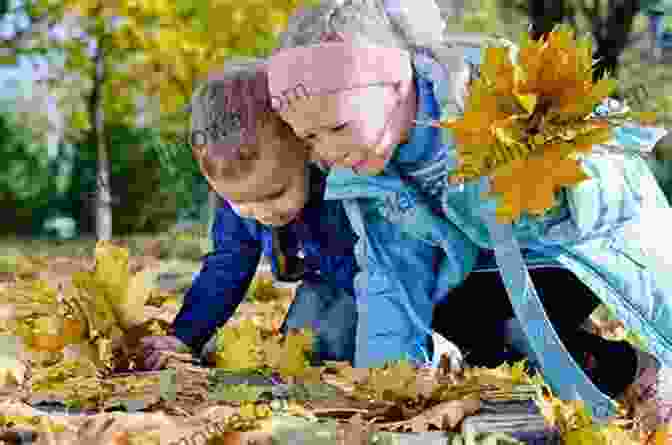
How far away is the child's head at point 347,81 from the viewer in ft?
6.02

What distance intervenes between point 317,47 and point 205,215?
473cm

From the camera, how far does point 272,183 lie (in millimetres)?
2041

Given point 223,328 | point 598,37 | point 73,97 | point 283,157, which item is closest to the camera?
point 283,157

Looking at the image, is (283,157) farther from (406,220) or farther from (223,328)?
(223,328)

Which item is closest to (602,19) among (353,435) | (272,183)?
(272,183)

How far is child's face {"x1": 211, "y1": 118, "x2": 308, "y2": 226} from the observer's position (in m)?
2.00

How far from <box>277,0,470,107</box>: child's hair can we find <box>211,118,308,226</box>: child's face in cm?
18

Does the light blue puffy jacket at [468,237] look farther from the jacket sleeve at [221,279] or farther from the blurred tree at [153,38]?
the blurred tree at [153,38]

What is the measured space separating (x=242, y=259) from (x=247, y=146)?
44 centimetres

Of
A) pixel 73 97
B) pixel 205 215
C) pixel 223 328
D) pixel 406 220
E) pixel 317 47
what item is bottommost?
pixel 205 215

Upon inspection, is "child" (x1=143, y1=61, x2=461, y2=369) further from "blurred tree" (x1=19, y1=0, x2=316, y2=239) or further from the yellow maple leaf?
"blurred tree" (x1=19, y1=0, x2=316, y2=239)

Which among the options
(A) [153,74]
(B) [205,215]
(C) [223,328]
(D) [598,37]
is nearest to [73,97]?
(A) [153,74]

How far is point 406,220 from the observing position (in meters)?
2.04

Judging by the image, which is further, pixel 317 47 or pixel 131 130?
pixel 131 130
